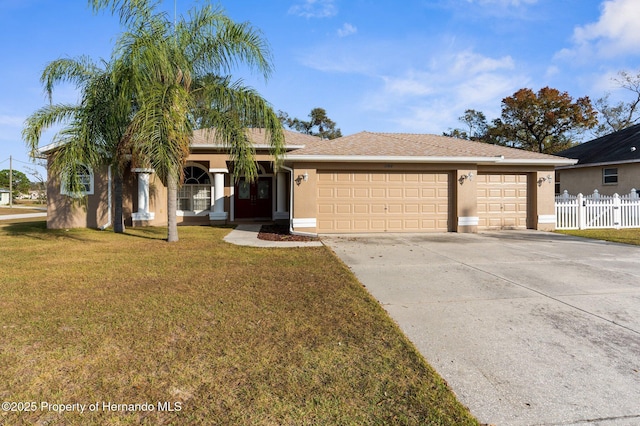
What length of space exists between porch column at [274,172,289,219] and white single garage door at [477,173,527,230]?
331 inches

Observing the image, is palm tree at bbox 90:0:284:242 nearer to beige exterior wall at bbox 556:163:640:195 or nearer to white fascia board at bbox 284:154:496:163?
white fascia board at bbox 284:154:496:163

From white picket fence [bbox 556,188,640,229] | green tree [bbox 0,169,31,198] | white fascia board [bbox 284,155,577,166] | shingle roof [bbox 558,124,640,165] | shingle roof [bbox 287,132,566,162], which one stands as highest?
green tree [bbox 0,169,31,198]

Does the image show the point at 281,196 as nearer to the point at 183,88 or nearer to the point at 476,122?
the point at 183,88

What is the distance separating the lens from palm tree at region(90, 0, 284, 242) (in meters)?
8.55

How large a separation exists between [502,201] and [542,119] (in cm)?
2377

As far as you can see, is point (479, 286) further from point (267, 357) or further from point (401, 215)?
point (401, 215)

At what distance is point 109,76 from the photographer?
9.54 meters

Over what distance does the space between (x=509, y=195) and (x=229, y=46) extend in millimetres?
11588

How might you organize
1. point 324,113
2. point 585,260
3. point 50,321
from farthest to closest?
point 324,113
point 585,260
point 50,321

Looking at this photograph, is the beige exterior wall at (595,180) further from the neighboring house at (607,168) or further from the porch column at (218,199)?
the porch column at (218,199)

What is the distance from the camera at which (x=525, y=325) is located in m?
4.09

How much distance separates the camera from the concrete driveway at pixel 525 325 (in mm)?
2670

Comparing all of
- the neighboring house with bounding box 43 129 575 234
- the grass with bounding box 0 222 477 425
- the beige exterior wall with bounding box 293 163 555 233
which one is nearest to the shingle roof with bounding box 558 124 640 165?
the neighboring house with bounding box 43 129 575 234

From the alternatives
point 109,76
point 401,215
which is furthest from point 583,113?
point 109,76
